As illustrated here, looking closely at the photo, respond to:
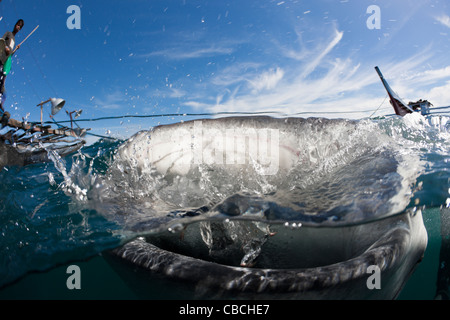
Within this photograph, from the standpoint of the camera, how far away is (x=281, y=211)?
5.46 ft

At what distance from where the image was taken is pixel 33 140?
24.5 feet

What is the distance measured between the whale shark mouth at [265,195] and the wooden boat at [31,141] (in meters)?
4.21

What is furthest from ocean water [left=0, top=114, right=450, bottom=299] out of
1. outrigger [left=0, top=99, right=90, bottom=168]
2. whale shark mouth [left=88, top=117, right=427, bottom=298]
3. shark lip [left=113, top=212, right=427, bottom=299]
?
outrigger [left=0, top=99, right=90, bottom=168]

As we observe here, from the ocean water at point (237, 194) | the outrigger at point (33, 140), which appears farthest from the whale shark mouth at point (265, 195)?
the outrigger at point (33, 140)

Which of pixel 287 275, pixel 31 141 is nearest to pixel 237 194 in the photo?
pixel 287 275

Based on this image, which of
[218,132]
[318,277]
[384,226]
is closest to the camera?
[318,277]

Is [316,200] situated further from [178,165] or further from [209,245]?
[178,165]

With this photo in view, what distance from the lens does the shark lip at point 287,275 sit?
1.08 metres

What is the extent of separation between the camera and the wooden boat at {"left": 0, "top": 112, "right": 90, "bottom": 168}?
6.04m

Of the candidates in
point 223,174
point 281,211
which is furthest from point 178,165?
point 281,211

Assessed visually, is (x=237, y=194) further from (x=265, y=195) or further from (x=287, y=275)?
(x=287, y=275)

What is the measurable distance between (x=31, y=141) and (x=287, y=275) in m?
8.52

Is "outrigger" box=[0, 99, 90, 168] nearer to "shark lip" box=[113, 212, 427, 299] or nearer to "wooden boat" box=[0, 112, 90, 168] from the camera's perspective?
"wooden boat" box=[0, 112, 90, 168]
